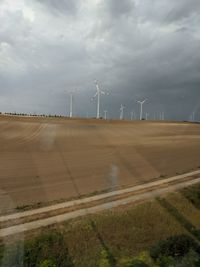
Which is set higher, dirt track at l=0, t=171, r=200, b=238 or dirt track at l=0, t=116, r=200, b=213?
dirt track at l=0, t=171, r=200, b=238

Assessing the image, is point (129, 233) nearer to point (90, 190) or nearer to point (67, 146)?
point (90, 190)

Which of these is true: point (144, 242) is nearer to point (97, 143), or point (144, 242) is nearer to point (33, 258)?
point (33, 258)

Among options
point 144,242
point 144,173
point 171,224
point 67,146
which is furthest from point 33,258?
point 67,146

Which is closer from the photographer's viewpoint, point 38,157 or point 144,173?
point 144,173

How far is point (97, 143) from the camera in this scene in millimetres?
53156

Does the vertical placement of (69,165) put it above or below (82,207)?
below

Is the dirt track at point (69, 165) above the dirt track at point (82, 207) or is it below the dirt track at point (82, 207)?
below

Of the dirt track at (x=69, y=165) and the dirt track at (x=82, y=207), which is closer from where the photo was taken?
the dirt track at (x=82, y=207)

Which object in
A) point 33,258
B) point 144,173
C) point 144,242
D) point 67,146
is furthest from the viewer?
point 67,146

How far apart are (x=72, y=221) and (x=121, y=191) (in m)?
6.64

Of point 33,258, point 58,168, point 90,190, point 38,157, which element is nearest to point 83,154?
point 38,157

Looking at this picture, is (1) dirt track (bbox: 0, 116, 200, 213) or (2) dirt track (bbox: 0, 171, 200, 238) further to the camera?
(1) dirt track (bbox: 0, 116, 200, 213)

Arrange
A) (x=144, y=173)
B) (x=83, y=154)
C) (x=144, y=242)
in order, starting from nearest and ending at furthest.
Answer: (x=144, y=242) < (x=144, y=173) < (x=83, y=154)

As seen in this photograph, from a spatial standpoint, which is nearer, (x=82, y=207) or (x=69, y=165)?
(x=82, y=207)
